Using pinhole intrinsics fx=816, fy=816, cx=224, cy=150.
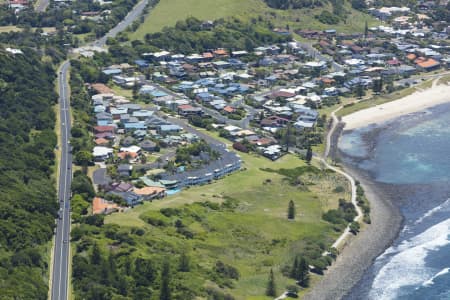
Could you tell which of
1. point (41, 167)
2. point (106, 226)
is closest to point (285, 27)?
point (41, 167)

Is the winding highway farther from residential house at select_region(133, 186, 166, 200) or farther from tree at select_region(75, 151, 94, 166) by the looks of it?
residential house at select_region(133, 186, 166, 200)

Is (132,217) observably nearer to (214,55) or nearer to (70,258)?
(70,258)

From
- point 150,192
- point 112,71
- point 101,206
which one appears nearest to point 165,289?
point 101,206

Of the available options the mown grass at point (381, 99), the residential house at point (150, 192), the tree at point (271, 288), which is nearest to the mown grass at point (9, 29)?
the mown grass at point (381, 99)

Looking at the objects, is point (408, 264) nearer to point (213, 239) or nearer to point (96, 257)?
point (213, 239)

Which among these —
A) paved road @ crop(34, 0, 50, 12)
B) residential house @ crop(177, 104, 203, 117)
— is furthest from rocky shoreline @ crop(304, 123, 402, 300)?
paved road @ crop(34, 0, 50, 12)

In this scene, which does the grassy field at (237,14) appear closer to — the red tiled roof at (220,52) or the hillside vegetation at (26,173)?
the red tiled roof at (220,52)
